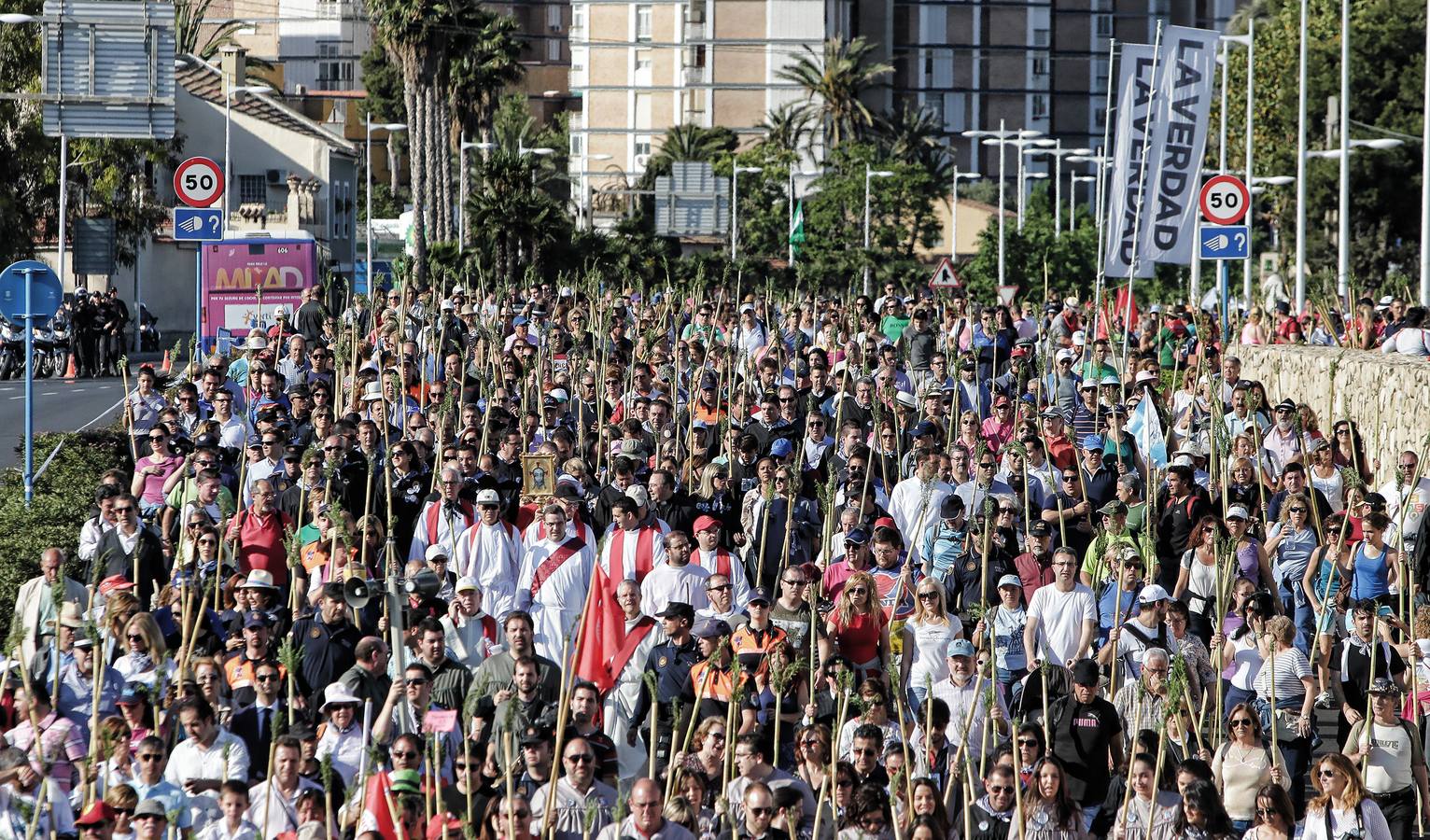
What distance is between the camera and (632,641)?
11.6m

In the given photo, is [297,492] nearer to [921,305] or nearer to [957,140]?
[921,305]

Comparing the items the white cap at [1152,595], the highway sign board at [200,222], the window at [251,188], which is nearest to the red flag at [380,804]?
the white cap at [1152,595]

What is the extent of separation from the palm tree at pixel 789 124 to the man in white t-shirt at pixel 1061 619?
3125 inches

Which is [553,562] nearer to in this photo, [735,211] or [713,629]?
[713,629]

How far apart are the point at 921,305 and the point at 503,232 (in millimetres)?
18585

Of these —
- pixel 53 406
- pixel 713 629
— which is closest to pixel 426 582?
pixel 713 629

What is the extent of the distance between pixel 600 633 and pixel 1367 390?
809cm

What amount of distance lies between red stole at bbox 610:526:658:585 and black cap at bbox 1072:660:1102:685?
291cm

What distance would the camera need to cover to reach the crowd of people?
919cm

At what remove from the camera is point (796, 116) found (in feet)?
326

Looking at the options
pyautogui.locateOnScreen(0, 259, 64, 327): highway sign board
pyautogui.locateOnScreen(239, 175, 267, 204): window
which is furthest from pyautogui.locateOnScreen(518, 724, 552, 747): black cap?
pyautogui.locateOnScreen(239, 175, 267, 204): window

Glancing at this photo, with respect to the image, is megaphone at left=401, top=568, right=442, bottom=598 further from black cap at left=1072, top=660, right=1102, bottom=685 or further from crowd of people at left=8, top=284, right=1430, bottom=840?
black cap at left=1072, top=660, right=1102, bottom=685

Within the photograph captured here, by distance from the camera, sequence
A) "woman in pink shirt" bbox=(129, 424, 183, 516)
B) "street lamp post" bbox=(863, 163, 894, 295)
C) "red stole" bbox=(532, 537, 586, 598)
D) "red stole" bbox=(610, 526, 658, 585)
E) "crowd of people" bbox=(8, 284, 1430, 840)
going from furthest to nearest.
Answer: "street lamp post" bbox=(863, 163, 894, 295), "woman in pink shirt" bbox=(129, 424, 183, 516), "red stole" bbox=(610, 526, 658, 585), "red stole" bbox=(532, 537, 586, 598), "crowd of people" bbox=(8, 284, 1430, 840)

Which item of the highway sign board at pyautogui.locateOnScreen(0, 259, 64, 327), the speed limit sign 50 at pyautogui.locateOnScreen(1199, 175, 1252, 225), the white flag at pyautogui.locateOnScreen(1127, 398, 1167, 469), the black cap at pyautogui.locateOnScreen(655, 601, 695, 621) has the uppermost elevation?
the speed limit sign 50 at pyautogui.locateOnScreen(1199, 175, 1252, 225)
